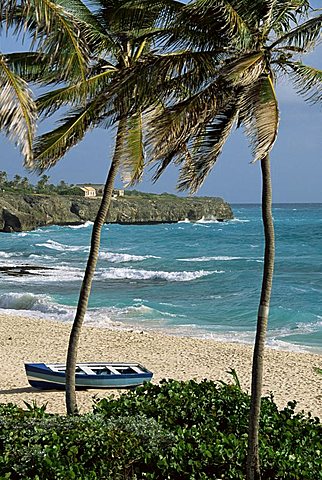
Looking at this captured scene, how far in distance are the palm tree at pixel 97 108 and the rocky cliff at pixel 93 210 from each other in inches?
2984

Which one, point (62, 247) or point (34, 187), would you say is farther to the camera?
point (34, 187)

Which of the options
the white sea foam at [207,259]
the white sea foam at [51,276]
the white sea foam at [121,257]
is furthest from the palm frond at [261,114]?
the white sea foam at [207,259]

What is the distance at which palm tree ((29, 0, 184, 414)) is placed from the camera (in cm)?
856

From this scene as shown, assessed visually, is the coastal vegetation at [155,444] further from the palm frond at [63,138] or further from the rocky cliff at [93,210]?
the rocky cliff at [93,210]

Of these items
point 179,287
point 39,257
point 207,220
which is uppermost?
point 207,220

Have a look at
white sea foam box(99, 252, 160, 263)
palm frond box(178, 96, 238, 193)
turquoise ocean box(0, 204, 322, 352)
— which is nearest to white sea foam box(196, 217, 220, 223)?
turquoise ocean box(0, 204, 322, 352)

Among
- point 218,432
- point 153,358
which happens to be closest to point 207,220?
point 153,358

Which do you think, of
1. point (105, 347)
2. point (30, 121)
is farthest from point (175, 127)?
point (105, 347)

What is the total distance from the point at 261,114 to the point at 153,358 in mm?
12810

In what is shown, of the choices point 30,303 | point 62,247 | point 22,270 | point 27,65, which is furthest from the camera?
point 62,247

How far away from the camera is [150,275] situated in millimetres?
42125

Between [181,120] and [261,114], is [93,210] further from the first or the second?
[261,114]

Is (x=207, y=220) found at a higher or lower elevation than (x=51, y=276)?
higher

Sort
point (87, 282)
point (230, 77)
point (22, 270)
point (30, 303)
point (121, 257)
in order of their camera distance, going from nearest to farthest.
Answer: point (230, 77), point (87, 282), point (30, 303), point (22, 270), point (121, 257)
